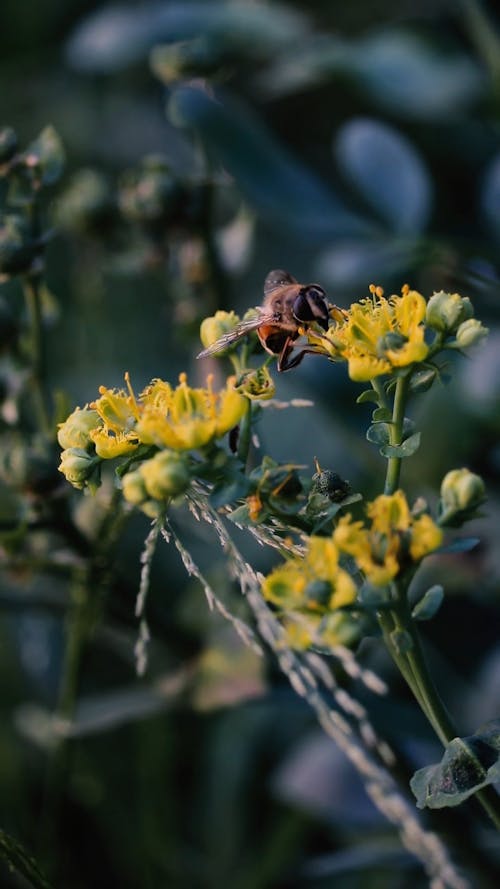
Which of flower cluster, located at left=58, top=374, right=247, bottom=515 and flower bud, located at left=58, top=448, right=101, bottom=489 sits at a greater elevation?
flower cluster, located at left=58, top=374, right=247, bottom=515

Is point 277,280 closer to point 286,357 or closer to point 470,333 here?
point 286,357

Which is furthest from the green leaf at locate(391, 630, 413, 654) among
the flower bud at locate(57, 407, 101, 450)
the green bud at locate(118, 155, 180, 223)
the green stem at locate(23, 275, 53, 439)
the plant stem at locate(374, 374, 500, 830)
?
the green bud at locate(118, 155, 180, 223)

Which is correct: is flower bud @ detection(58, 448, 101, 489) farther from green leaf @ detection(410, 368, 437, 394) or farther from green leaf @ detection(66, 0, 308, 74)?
green leaf @ detection(66, 0, 308, 74)

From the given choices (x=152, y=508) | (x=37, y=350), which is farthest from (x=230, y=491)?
(x=37, y=350)

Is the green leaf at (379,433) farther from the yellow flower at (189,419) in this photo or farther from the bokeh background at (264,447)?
the bokeh background at (264,447)

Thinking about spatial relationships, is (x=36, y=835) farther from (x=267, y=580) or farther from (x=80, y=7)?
(x=80, y=7)
